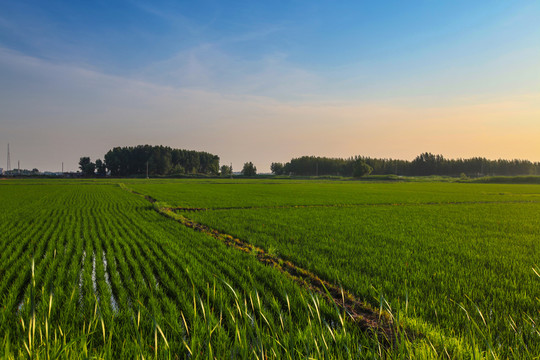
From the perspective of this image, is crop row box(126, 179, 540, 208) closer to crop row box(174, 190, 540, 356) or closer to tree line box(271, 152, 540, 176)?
crop row box(174, 190, 540, 356)

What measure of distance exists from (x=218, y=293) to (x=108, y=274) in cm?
333

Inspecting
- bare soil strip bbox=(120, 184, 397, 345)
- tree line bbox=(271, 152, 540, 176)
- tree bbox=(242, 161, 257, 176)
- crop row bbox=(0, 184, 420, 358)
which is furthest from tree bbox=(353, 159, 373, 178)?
crop row bbox=(0, 184, 420, 358)

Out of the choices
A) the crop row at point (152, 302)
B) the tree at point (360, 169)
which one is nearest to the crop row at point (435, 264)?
the crop row at point (152, 302)

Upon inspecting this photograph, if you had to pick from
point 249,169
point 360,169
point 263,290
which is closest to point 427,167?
point 360,169

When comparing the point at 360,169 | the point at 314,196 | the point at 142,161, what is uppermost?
the point at 142,161

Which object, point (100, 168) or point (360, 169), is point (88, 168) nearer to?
point (100, 168)

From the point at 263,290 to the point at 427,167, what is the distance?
558 feet

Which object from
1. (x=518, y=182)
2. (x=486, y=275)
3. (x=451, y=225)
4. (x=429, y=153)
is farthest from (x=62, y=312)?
(x=429, y=153)

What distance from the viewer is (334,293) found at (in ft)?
20.7

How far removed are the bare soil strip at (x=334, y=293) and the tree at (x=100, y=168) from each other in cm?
15540

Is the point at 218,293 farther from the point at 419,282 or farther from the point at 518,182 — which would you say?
the point at 518,182

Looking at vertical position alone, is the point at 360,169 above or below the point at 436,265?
above

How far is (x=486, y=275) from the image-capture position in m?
7.00

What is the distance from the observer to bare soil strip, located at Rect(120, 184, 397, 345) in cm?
431
